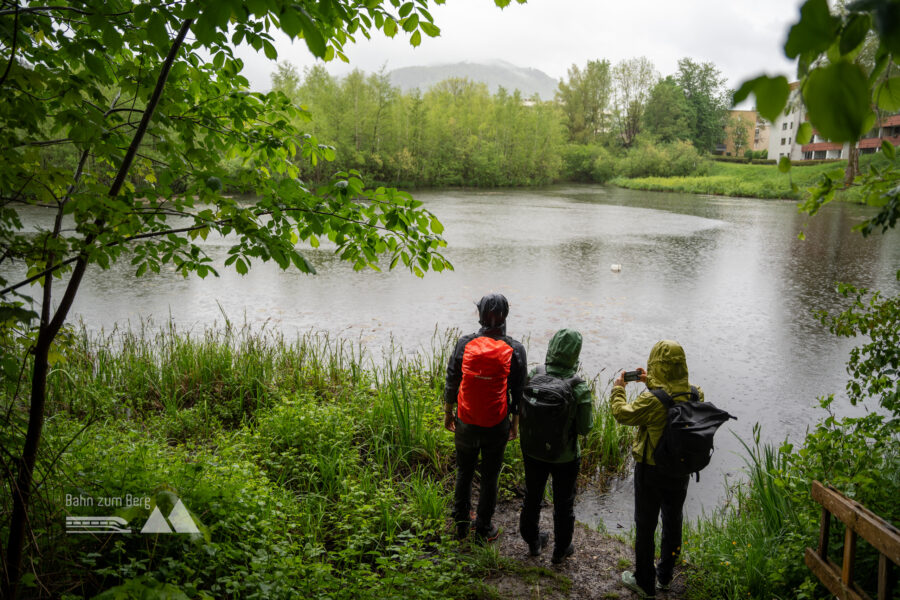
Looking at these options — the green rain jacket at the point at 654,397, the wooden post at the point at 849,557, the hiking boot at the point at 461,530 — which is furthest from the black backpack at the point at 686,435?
the hiking boot at the point at 461,530

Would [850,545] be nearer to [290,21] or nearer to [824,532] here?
[824,532]

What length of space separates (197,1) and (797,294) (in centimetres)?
1294

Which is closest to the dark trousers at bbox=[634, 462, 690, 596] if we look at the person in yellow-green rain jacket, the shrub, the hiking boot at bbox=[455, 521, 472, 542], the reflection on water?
the person in yellow-green rain jacket

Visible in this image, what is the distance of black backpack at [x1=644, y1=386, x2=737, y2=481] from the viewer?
9.48ft

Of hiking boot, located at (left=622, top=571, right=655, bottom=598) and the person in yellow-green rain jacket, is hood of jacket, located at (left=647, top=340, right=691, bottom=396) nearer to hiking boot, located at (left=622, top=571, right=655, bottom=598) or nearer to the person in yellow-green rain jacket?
the person in yellow-green rain jacket

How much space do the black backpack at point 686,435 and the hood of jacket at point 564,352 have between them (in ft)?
1.68

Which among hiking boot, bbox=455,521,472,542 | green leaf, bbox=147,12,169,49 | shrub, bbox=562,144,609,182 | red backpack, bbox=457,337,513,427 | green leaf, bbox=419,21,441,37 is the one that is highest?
shrub, bbox=562,144,609,182

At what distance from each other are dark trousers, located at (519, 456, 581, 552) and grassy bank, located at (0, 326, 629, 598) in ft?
1.32

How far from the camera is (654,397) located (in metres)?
3.05

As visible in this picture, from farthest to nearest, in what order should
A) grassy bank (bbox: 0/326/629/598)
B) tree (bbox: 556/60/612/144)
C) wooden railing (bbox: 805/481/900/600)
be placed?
tree (bbox: 556/60/612/144) → grassy bank (bbox: 0/326/629/598) → wooden railing (bbox: 805/481/900/600)

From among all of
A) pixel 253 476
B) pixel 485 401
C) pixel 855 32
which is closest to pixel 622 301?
pixel 485 401

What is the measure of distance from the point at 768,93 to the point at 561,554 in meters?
3.30

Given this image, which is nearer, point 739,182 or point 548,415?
point 548,415

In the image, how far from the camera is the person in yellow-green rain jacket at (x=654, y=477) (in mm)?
3041
